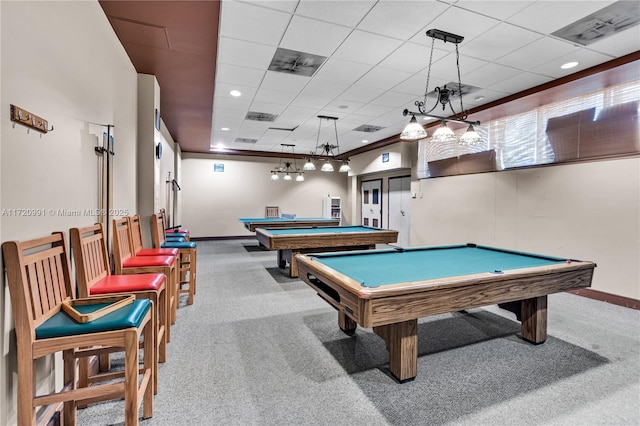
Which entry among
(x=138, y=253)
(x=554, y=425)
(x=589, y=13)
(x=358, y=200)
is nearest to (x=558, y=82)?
(x=589, y=13)

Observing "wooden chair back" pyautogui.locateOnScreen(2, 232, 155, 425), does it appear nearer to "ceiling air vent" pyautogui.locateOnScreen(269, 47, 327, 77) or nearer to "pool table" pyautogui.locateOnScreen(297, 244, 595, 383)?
"pool table" pyautogui.locateOnScreen(297, 244, 595, 383)

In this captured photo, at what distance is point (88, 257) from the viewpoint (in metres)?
2.02

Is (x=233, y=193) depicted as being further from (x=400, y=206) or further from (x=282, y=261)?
(x=400, y=206)

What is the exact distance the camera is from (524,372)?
89.4 inches

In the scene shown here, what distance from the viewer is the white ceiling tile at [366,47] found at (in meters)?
3.08

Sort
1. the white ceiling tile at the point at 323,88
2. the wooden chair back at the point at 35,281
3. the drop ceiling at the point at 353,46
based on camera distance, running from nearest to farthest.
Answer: the wooden chair back at the point at 35,281 → the drop ceiling at the point at 353,46 → the white ceiling tile at the point at 323,88

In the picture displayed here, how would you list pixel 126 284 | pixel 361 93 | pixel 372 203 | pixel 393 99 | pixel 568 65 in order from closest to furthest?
1. pixel 126 284
2. pixel 568 65
3. pixel 361 93
4. pixel 393 99
5. pixel 372 203

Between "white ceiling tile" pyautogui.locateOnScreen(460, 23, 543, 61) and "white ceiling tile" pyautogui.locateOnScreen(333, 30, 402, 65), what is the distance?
31.0 inches

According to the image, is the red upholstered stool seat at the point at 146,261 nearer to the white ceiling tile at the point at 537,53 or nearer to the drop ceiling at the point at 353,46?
the drop ceiling at the point at 353,46

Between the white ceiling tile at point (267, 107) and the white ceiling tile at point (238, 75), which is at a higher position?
the white ceiling tile at point (267, 107)

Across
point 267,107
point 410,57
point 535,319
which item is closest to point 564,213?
point 535,319

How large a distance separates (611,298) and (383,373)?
3.73 metres

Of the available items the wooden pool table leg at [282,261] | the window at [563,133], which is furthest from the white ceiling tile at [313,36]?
the window at [563,133]

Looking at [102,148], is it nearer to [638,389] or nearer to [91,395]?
[91,395]
